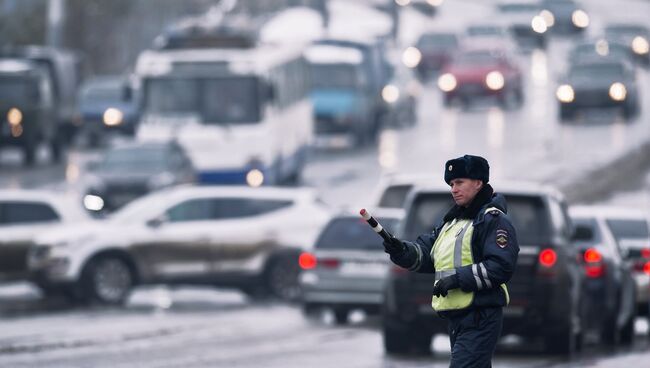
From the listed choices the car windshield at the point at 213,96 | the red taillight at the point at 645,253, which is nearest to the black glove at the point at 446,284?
the red taillight at the point at 645,253

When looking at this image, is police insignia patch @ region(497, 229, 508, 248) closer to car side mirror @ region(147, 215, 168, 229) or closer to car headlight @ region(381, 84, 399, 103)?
car side mirror @ region(147, 215, 168, 229)

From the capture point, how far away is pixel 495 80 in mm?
57938

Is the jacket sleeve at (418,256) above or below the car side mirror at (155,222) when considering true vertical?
above

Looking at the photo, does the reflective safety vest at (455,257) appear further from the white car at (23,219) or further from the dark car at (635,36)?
the dark car at (635,36)

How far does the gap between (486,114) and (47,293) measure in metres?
33.2

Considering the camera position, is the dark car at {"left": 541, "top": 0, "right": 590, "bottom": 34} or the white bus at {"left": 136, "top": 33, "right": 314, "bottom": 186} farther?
the dark car at {"left": 541, "top": 0, "right": 590, "bottom": 34}

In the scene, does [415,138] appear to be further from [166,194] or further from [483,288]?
[483,288]

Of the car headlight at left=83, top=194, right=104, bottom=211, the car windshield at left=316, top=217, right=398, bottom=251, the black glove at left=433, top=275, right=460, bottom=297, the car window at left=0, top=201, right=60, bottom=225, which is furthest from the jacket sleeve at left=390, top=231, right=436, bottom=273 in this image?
the car headlight at left=83, top=194, right=104, bottom=211

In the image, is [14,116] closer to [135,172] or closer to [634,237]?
[135,172]

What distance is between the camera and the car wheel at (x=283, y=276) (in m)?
25.7

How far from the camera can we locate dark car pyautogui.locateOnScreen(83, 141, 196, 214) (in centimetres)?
3312

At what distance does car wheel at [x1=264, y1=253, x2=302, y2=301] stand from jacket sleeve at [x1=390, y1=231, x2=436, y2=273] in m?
15.6

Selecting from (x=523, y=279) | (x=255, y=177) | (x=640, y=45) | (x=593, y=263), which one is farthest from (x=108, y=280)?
(x=640, y=45)

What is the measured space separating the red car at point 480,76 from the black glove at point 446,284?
4781 cm
